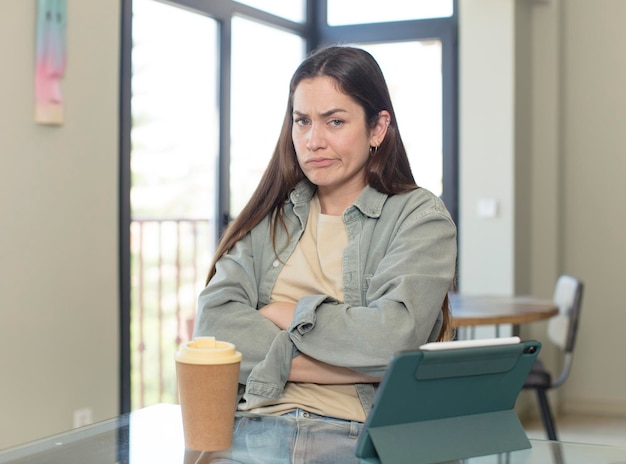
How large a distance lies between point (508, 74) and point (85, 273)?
2.57m

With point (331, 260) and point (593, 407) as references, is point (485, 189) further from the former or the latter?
point (331, 260)

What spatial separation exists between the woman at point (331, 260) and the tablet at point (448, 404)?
1.07ft

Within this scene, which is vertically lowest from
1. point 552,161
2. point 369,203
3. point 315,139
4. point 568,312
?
point 568,312

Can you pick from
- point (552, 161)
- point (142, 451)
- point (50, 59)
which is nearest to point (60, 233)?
point (50, 59)

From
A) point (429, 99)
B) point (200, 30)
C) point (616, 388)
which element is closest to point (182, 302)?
point (200, 30)

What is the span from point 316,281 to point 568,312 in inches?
A: 93.7

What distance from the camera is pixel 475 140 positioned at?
475 cm

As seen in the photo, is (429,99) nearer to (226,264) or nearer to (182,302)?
(182,302)

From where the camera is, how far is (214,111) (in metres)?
4.36

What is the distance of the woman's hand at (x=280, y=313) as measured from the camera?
59.6 inches

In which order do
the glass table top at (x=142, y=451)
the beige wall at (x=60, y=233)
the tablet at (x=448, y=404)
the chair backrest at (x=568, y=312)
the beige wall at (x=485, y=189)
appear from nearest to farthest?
the tablet at (x=448, y=404) < the glass table top at (x=142, y=451) < the beige wall at (x=60, y=233) < the beige wall at (x=485, y=189) < the chair backrest at (x=568, y=312)

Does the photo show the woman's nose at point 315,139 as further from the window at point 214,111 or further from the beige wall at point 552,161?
the beige wall at point 552,161

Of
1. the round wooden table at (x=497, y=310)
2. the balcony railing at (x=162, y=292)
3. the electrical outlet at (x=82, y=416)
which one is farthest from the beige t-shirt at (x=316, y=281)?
the balcony railing at (x=162, y=292)

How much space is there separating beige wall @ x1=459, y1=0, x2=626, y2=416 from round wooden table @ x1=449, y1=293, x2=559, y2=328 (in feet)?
3.02
